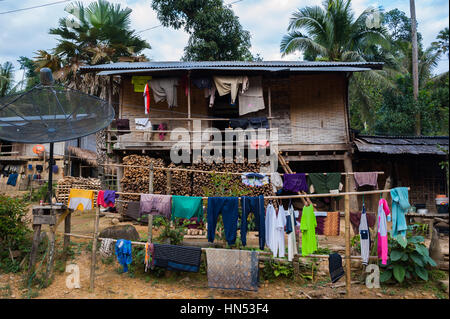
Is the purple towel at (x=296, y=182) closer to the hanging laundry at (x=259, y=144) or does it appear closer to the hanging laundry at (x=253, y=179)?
the hanging laundry at (x=253, y=179)

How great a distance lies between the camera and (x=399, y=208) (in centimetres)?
555

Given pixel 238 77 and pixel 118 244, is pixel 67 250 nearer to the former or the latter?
pixel 118 244

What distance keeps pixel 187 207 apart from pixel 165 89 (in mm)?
6319

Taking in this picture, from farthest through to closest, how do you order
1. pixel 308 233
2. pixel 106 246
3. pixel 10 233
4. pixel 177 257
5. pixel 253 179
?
pixel 253 179, pixel 10 233, pixel 106 246, pixel 177 257, pixel 308 233

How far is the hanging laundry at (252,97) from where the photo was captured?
11.1 m

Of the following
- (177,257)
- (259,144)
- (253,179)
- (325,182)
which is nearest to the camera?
(177,257)

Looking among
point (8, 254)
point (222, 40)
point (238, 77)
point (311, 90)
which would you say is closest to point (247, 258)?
point (8, 254)

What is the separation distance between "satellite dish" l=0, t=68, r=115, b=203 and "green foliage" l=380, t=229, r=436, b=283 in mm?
6790

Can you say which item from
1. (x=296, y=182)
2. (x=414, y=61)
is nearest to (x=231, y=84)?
(x=296, y=182)

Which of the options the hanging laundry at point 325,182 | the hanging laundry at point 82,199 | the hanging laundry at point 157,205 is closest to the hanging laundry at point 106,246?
the hanging laundry at point 82,199

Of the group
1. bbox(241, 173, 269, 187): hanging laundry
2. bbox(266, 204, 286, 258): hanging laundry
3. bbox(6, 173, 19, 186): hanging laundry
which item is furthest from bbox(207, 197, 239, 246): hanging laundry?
bbox(6, 173, 19, 186): hanging laundry

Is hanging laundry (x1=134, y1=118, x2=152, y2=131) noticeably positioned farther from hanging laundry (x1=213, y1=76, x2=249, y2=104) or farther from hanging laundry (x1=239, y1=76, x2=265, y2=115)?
hanging laundry (x1=239, y1=76, x2=265, y2=115)

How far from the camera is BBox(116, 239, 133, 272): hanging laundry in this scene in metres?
6.23

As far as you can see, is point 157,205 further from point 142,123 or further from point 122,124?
point 122,124
